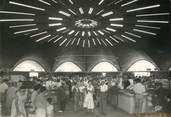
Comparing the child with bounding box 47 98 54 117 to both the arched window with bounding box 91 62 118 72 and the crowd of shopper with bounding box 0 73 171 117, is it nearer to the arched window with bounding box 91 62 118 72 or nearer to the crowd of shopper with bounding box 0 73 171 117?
the crowd of shopper with bounding box 0 73 171 117

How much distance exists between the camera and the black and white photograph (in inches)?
177

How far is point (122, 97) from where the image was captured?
454cm

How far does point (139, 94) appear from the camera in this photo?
4.57 m

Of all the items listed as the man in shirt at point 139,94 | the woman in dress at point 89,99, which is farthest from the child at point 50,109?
the man in shirt at point 139,94

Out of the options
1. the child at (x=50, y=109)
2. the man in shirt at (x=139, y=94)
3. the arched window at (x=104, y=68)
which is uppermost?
the arched window at (x=104, y=68)

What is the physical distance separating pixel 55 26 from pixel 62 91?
35.7 inches

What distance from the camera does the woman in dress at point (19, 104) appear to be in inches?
176

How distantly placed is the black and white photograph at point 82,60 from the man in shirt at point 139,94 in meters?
0.01

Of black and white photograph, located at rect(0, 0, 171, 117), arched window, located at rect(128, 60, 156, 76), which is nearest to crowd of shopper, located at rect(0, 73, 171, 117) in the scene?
black and white photograph, located at rect(0, 0, 171, 117)

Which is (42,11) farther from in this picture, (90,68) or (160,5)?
(160,5)

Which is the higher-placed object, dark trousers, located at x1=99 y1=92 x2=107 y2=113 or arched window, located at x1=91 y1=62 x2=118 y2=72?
arched window, located at x1=91 y1=62 x2=118 y2=72

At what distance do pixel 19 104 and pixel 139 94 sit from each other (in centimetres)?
166

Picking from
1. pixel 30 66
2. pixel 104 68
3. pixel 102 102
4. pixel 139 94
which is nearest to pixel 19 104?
pixel 30 66

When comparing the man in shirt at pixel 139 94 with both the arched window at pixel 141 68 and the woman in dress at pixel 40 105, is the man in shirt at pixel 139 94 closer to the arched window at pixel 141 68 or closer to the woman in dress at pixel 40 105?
the arched window at pixel 141 68
